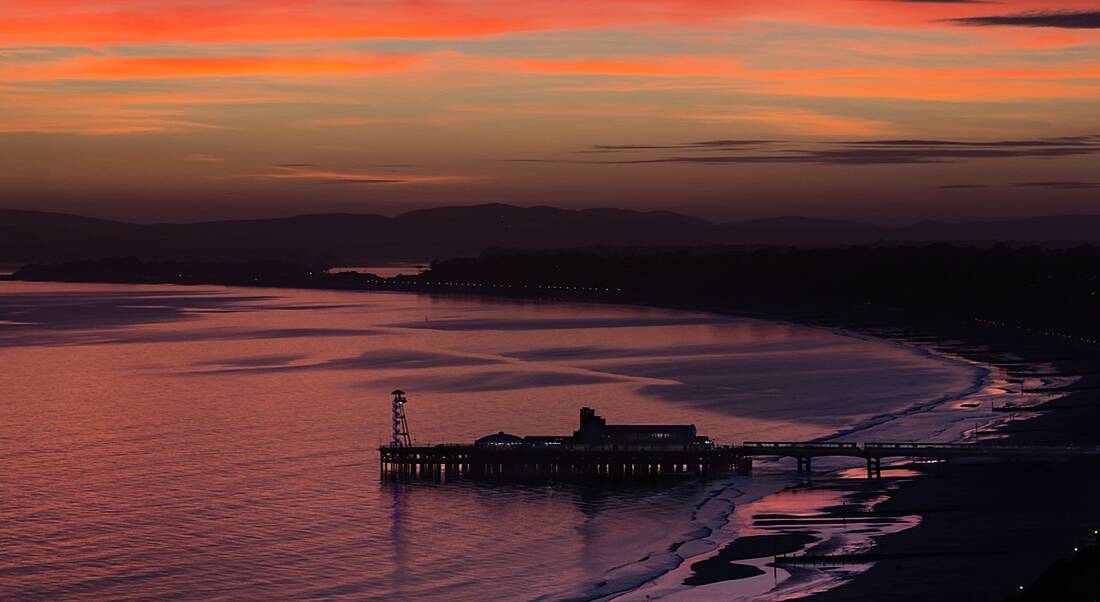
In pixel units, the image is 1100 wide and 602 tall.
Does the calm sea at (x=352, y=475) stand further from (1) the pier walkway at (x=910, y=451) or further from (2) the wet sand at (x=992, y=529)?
(2) the wet sand at (x=992, y=529)

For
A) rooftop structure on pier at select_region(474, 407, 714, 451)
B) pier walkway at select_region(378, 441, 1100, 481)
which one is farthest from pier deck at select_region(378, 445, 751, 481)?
rooftop structure on pier at select_region(474, 407, 714, 451)

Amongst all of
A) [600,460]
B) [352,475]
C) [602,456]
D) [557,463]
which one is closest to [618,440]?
[602,456]

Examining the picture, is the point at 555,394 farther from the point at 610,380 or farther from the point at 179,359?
the point at 179,359

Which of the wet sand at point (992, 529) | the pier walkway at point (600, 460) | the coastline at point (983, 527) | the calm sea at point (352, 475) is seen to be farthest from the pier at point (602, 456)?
the coastline at point (983, 527)

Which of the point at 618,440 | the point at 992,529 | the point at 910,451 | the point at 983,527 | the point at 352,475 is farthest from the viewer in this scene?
the point at 618,440

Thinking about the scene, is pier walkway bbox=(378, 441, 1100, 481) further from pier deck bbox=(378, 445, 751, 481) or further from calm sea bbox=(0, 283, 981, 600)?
calm sea bbox=(0, 283, 981, 600)

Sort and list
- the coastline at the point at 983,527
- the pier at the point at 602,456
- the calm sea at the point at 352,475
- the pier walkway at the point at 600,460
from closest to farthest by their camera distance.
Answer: the coastline at the point at 983,527 → the calm sea at the point at 352,475 → the pier walkway at the point at 600,460 → the pier at the point at 602,456

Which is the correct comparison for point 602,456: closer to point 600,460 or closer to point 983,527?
point 600,460

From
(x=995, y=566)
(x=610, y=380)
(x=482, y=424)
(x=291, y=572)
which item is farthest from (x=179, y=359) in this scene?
(x=995, y=566)
